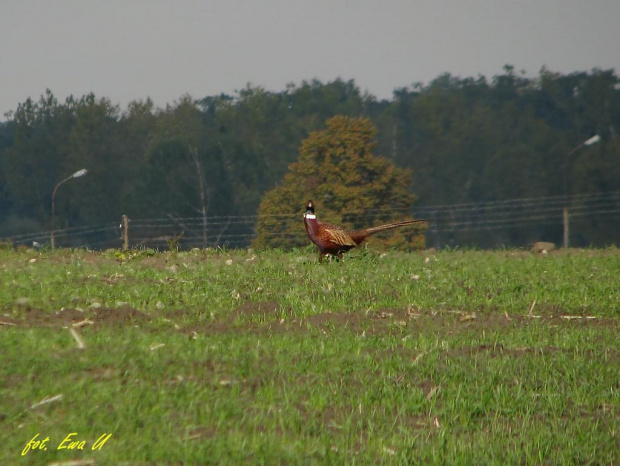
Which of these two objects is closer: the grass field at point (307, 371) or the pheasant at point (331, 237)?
the grass field at point (307, 371)

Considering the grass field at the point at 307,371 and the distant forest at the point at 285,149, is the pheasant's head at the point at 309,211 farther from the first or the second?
the distant forest at the point at 285,149

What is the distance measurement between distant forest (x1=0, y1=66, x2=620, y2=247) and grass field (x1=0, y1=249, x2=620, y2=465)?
2432 inches

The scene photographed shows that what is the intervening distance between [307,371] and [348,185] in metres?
40.3

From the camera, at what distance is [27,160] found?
89875 millimetres

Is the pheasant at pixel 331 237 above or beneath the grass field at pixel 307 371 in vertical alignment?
above

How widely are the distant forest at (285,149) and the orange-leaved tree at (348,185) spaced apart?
84.8ft

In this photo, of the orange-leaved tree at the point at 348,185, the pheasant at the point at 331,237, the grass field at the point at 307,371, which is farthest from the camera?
the orange-leaved tree at the point at 348,185

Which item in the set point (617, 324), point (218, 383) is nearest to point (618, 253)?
point (617, 324)

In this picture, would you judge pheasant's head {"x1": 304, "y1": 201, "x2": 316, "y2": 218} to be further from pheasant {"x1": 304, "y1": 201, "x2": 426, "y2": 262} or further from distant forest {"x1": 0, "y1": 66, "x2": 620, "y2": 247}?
distant forest {"x1": 0, "y1": 66, "x2": 620, "y2": 247}

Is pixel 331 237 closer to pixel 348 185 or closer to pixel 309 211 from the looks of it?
pixel 309 211

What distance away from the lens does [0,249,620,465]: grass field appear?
6.04 metres

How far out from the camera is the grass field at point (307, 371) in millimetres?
6035

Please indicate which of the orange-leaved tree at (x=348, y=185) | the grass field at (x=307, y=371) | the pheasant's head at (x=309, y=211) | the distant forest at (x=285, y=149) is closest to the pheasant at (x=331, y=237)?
the pheasant's head at (x=309, y=211)

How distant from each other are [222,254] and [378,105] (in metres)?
84.5
